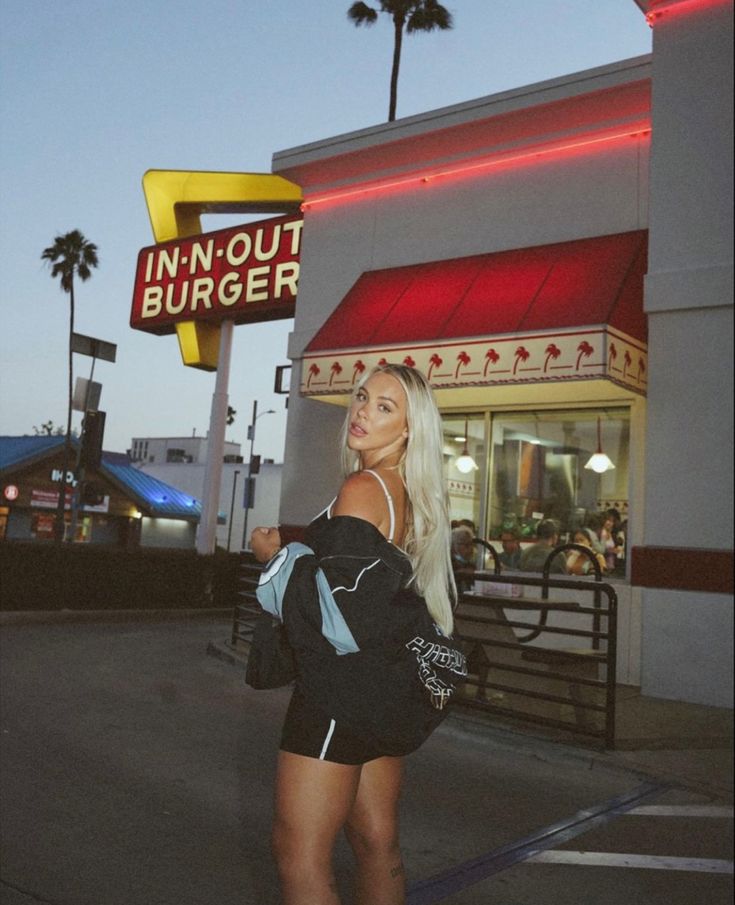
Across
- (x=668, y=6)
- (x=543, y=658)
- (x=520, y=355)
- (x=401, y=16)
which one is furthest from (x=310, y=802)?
(x=401, y=16)

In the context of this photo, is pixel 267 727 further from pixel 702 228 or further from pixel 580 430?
pixel 702 228

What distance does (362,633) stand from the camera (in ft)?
4.39

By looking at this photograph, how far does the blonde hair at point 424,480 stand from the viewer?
62.6 inches

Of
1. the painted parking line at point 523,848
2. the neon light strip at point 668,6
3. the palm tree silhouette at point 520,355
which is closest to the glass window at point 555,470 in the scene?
the palm tree silhouette at point 520,355

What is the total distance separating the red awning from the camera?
293 inches

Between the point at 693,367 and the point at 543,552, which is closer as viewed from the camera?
the point at 693,367

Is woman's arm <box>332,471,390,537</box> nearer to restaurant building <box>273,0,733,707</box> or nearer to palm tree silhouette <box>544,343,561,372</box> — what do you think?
restaurant building <box>273,0,733,707</box>

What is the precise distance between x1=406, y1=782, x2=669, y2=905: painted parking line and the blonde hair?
1.63 metres

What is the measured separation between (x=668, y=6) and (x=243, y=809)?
4093mm

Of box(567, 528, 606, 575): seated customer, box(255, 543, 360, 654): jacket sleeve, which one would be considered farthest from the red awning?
box(255, 543, 360, 654): jacket sleeve

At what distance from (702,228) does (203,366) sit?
14740 millimetres

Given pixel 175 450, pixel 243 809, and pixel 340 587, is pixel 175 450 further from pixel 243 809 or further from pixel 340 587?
pixel 340 587

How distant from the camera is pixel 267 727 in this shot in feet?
19.8

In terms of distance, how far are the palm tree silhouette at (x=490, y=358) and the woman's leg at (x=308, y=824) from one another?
6544mm
